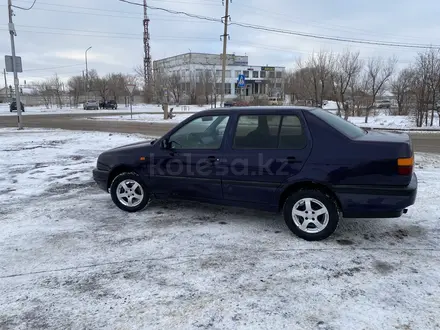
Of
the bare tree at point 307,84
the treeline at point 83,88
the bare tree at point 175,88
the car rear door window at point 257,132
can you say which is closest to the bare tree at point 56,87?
the treeline at point 83,88

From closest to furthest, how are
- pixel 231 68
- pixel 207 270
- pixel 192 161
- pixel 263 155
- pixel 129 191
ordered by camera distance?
pixel 207 270 → pixel 263 155 → pixel 192 161 → pixel 129 191 → pixel 231 68

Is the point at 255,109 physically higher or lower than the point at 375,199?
higher

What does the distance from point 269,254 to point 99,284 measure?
5.88 ft

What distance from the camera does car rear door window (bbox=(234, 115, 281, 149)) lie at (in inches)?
167

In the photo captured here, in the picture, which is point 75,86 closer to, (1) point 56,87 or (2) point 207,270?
(1) point 56,87

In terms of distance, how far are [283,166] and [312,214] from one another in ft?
2.17

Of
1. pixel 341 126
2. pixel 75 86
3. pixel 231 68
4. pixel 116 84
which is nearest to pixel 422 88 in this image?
pixel 341 126

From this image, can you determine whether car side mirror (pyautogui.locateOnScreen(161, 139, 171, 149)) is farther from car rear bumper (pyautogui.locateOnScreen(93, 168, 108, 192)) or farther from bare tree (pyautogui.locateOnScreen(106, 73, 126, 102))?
bare tree (pyautogui.locateOnScreen(106, 73, 126, 102))

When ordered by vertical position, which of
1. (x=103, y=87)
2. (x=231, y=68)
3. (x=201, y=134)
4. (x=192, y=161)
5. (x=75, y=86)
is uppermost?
(x=231, y=68)

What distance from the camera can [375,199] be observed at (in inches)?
149

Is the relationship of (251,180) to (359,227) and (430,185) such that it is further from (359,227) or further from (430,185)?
(430,185)

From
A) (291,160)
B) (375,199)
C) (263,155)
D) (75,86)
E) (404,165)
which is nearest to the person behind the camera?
(404,165)

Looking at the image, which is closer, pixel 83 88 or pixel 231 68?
pixel 83 88

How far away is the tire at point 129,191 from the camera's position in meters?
5.12
